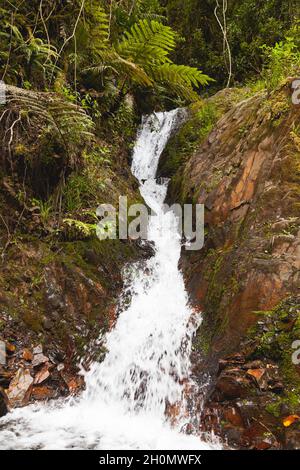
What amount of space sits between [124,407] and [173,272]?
207 cm

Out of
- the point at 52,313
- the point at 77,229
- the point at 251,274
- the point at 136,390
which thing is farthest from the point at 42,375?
the point at 251,274

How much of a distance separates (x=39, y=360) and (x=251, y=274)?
7.25 ft

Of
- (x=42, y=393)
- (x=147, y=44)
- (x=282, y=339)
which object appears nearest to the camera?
(x=282, y=339)

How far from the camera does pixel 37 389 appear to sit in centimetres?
373

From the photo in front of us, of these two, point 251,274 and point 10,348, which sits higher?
point 251,274

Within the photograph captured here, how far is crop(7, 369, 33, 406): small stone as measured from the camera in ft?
11.7

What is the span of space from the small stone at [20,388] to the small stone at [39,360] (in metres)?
0.12

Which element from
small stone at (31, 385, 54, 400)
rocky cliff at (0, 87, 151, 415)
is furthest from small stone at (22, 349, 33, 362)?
small stone at (31, 385, 54, 400)

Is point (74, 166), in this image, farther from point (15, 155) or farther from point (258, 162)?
point (258, 162)

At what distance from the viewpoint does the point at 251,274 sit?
3.81 meters

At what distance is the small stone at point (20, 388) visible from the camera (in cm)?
357

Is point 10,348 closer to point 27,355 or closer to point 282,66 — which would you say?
point 27,355

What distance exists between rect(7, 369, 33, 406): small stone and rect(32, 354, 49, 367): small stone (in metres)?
0.12

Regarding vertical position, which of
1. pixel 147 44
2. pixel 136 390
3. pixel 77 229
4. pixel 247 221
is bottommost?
pixel 136 390
